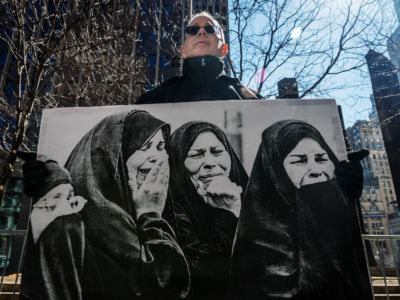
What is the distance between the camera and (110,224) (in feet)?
5.35

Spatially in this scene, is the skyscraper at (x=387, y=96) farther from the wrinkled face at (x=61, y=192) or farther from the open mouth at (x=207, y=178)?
the wrinkled face at (x=61, y=192)

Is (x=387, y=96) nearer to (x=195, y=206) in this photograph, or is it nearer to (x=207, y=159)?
(x=207, y=159)

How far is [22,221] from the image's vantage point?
13297 millimetres

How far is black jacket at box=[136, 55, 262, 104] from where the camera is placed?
2.43 metres

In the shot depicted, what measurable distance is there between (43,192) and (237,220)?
1.20 metres

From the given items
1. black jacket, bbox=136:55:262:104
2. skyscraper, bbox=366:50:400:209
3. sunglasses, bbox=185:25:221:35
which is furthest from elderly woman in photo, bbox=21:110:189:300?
skyscraper, bbox=366:50:400:209

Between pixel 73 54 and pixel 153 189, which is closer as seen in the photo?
pixel 153 189

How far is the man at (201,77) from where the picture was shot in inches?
96.0

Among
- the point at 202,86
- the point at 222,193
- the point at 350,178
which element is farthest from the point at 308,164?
the point at 202,86

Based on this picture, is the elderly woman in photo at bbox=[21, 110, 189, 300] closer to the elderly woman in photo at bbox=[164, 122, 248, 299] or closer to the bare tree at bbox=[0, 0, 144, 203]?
the elderly woman in photo at bbox=[164, 122, 248, 299]

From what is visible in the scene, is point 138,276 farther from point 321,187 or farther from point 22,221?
point 22,221

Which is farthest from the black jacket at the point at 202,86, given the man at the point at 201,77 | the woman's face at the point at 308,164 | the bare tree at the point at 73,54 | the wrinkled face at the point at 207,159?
the bare tree at the point at 73,54

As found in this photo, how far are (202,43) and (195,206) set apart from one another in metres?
1.57

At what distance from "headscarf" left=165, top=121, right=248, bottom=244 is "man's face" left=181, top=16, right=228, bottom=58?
1040 mm
